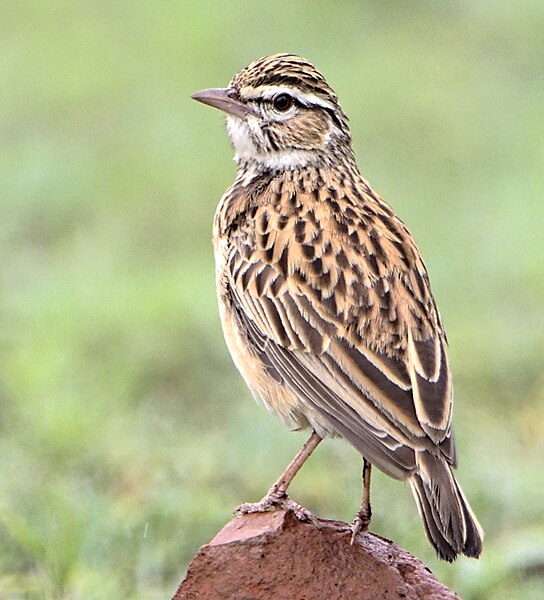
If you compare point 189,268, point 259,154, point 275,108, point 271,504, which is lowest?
point 271,504

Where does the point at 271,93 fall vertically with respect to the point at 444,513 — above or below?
above

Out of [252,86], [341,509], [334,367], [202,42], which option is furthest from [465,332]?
[202,42]

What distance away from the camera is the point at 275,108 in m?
8.20

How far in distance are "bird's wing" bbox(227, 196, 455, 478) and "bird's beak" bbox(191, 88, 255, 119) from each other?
2.12ft

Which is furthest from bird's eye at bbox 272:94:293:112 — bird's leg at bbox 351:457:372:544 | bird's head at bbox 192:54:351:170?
bird's leg at bbox 351:457:372:544

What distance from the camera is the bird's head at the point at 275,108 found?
8164 mm

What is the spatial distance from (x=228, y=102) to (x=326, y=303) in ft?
4.79

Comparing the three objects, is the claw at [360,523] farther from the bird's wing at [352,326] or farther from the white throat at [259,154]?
the white throat at [259,154]

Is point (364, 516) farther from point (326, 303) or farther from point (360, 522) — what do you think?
point (326, 303)

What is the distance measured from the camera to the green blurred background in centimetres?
923

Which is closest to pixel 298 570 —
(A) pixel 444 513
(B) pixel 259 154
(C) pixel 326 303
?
(A) pixel 444 513

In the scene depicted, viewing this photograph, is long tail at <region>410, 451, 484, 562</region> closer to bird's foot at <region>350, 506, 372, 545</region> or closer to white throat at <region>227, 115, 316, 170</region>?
bird's foot at <region>350, 506, 372, 545</region>

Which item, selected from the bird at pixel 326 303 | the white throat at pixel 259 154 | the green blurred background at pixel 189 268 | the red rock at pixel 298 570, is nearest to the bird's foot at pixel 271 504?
the bird at pixel 326 303

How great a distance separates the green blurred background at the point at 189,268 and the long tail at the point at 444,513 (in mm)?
2242
